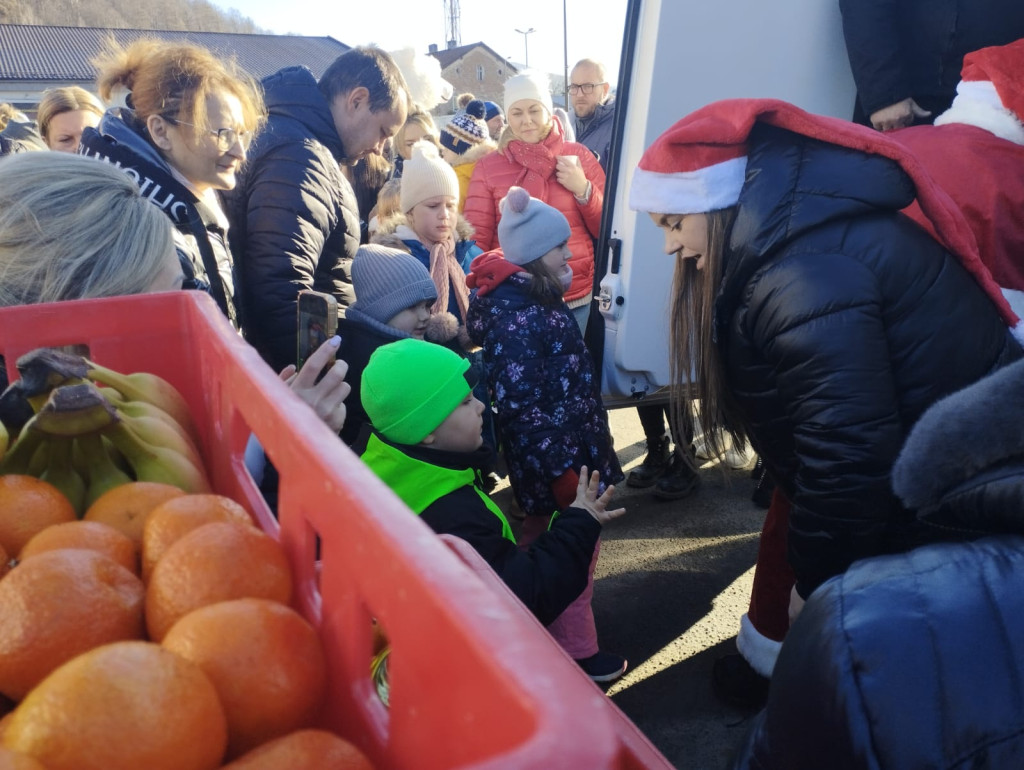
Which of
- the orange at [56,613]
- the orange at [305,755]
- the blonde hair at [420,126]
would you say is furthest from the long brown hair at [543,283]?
the blonde hair at [420,126]

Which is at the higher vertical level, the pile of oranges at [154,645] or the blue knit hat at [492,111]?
the blue knit hat at [492,111]

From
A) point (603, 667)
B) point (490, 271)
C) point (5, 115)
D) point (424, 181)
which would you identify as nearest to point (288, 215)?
point (490, 271)

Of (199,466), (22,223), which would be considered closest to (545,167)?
(22,223)

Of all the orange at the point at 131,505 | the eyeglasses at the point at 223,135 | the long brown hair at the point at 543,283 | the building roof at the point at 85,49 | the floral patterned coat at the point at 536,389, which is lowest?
the floral patterned coat at the point at 536,389

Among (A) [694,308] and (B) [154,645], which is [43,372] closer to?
(B) [154,645]

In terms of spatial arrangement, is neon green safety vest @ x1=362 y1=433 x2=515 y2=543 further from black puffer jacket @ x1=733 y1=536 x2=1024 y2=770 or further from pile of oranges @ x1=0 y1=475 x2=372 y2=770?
black puffer jacket @ x1=733 y1=536 x2=1024 y2=770

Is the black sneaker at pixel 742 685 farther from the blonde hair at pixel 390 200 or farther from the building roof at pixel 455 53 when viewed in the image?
the building roof at pixel 455 53

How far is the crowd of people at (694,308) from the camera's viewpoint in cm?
81

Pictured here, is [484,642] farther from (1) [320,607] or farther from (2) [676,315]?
(2) [676,315]

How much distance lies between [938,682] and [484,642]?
49 centimetres

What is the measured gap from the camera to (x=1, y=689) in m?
0.59

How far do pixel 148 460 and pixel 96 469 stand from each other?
0.06 meters

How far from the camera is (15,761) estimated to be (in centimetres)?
43

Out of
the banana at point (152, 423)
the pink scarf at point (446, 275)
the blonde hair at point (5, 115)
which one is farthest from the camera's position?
the blonde hair at point (5, 115)
